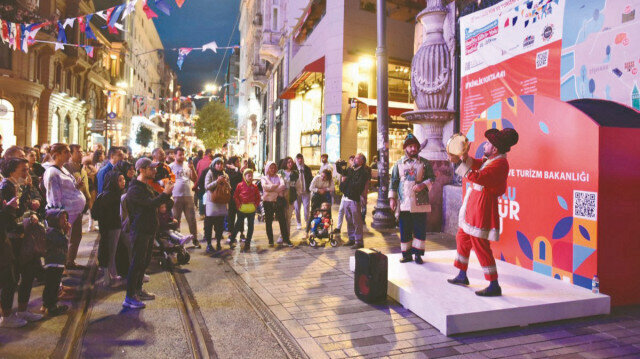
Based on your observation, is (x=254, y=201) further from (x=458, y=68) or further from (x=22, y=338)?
(x=458, y=68)

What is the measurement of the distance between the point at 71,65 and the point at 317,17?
2095 cm

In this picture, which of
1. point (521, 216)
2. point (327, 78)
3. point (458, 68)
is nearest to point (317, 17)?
point (327, 78)

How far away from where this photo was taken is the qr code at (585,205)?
4699mm

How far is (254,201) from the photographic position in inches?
329

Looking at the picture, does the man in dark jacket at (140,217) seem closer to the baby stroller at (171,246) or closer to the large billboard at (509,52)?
the baby stroller at (171,246)

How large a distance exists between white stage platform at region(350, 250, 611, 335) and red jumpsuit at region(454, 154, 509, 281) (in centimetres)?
40

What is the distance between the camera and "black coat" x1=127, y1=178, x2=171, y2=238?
4863 mm

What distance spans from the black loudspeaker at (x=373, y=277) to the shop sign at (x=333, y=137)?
12.6 m

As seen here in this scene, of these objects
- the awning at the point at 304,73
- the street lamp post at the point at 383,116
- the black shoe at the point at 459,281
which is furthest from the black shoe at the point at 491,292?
the awning at the point at 304,73

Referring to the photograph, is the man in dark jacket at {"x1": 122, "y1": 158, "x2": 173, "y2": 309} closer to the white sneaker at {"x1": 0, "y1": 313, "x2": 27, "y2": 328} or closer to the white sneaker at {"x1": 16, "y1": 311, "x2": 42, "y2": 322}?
the white sneaker at {"x1": 16, "y1": 311, "x2": 42, "y2": 322}

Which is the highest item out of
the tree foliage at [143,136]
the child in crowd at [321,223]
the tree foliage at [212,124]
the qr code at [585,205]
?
the tree foliage at [212,124]

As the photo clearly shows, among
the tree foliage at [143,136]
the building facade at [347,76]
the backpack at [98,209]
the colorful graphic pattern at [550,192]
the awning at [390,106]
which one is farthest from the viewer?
the tree foliage at [143,136]

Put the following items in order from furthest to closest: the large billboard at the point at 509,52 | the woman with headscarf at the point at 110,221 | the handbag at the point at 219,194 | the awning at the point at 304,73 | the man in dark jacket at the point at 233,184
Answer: the awning at the point at 304,73 < the man in dark jacket at the point at 233,184 < the handbag at the point at 219,194 < the large billboard at the point at 509,52 < the woman with headscarf at the point at 110,221

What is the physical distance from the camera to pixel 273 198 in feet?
28.0
